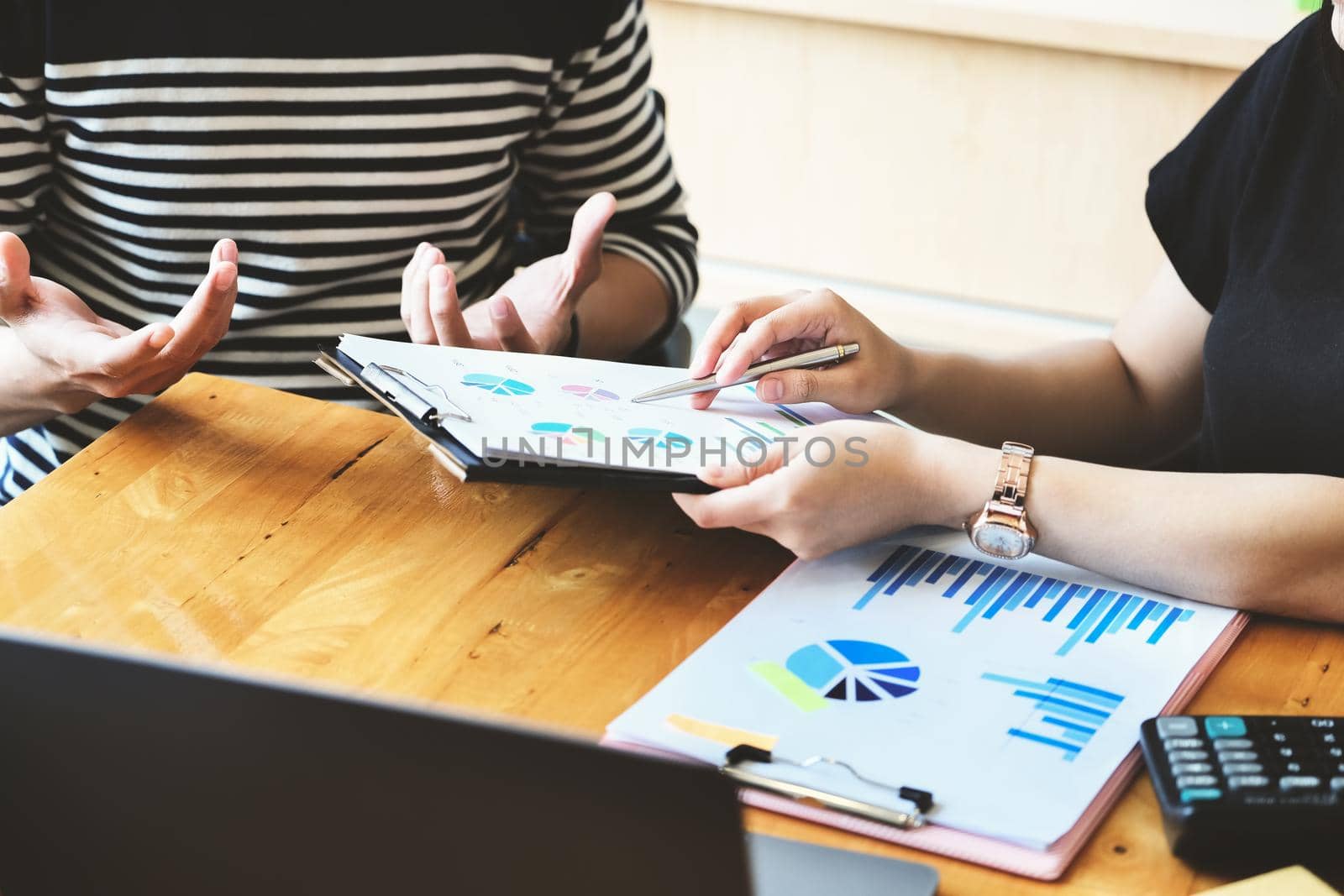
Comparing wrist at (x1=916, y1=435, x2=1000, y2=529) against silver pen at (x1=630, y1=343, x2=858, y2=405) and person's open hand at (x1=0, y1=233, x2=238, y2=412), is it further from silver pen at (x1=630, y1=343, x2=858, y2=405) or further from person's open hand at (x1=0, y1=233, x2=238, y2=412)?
person's open hand at (x1=0, y1=233, x2=238, y2=412)

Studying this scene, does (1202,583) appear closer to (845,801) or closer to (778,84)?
(845,801)

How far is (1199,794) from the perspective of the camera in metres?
0.59

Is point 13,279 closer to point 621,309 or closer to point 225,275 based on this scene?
point 225,275

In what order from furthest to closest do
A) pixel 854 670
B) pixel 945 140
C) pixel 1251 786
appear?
pixel 945 140, pixel 854 670, pixel 1251 786

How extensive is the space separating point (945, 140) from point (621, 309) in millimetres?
1556

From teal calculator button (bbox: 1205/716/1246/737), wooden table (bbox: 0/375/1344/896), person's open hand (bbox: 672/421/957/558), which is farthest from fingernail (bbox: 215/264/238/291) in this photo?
teal calculator button (bbox: 1205/716/1246/737)

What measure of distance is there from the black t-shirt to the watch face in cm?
30

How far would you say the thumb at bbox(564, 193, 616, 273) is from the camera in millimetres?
1078

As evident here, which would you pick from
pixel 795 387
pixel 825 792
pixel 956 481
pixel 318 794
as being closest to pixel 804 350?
pixel 795 387

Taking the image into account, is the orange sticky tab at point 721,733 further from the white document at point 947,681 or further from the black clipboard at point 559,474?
the black clipboard at point 559,474

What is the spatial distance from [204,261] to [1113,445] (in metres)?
0.80

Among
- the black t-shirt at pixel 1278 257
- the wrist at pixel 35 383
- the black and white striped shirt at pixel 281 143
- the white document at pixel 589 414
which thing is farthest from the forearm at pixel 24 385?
the black t-shirt at pixel 1278 257

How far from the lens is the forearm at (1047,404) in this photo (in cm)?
104

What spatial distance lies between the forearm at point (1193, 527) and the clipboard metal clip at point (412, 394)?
300mm
